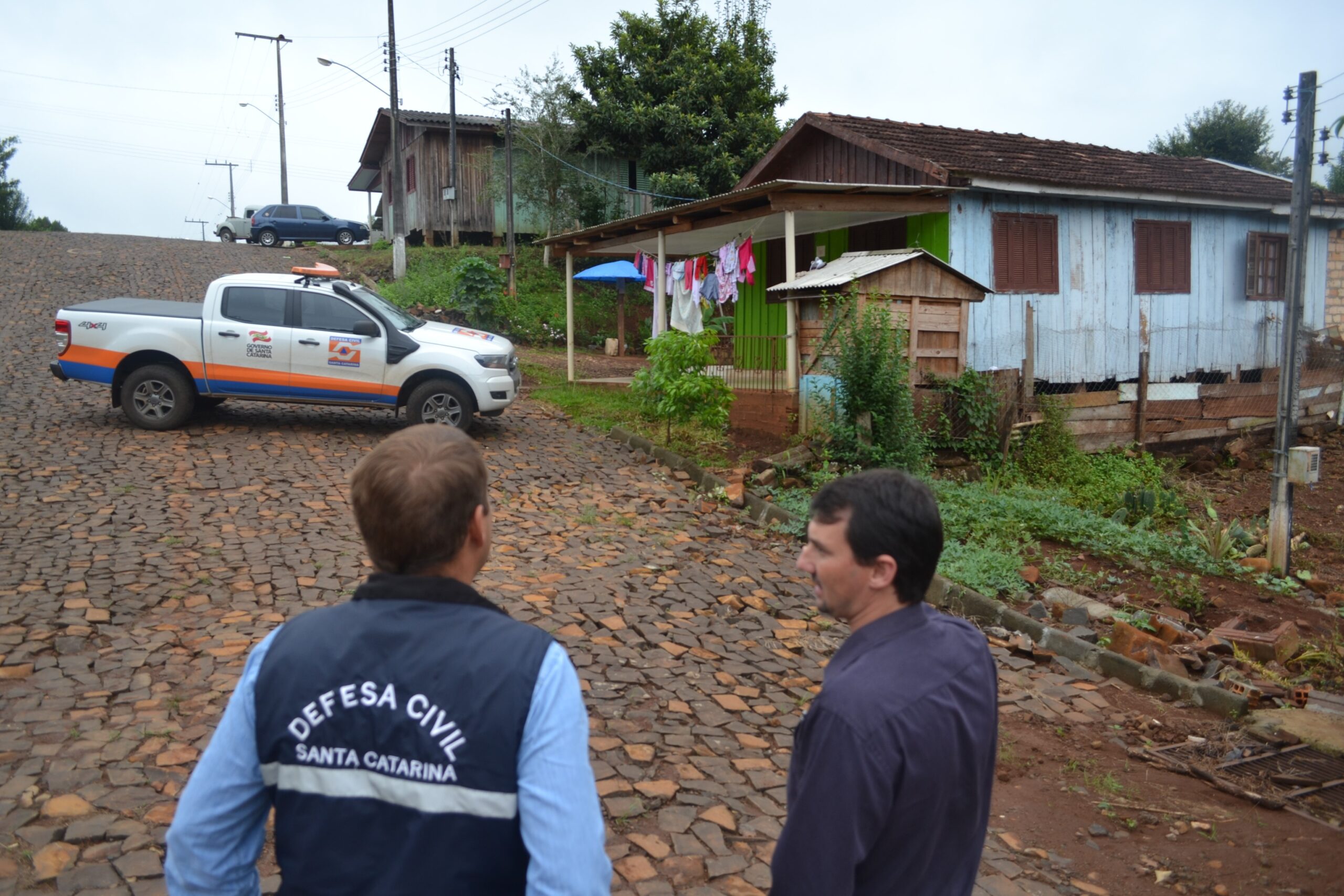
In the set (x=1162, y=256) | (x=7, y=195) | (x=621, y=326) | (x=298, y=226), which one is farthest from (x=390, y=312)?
(x=7, y=195)

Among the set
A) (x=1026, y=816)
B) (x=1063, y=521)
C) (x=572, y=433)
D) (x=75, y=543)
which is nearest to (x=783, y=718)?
(x=1026, y=816)

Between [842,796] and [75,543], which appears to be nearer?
[842,796]

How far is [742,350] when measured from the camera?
46.0 feet

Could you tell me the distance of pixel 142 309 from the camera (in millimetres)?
10961

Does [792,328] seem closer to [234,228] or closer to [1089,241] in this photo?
[1089,241]

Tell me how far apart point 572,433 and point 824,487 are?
1046cm

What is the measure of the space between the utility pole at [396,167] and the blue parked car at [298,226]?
7807mm

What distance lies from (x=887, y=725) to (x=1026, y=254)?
12.7 m

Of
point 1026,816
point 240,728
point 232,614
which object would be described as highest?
point 240,728

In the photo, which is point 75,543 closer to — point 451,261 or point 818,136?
point 818,136

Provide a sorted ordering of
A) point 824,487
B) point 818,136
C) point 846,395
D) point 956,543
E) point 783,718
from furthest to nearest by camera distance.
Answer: point 818,136
point 846,395
point 956,543
point 783,718
point 824,487

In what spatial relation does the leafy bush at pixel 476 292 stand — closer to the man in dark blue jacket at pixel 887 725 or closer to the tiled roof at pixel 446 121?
the tiled roof at pixel 446 121

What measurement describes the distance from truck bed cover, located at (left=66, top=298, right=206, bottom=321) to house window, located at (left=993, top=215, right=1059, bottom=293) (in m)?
10.1

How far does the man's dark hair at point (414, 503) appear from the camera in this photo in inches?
68.6
